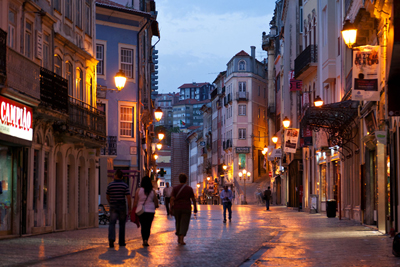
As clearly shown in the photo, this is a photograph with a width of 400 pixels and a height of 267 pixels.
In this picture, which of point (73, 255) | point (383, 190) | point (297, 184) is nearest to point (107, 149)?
point (297, 184)

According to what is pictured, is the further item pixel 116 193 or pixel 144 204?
pixel 144 204

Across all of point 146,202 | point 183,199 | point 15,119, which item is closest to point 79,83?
point 15,119

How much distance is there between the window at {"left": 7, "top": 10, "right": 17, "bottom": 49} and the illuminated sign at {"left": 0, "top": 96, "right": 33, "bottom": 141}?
5.87 ft

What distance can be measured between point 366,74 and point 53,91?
9352 mm

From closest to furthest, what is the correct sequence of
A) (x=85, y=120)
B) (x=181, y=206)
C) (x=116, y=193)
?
(x=116, y=193)
(x=181, y=206)
(x=85, y=120)

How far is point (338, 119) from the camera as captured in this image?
32.7m

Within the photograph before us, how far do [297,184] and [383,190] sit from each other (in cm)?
3294

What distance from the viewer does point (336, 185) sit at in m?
40.1

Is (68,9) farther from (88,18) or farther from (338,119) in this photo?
(338,119)

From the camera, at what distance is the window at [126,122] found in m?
45.8

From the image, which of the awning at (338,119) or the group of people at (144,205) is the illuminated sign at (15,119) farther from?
the awning at (338,119)

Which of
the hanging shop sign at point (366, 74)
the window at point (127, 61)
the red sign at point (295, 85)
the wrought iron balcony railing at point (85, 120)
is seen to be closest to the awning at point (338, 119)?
the wrought iron balcony railing at point (85, 120)

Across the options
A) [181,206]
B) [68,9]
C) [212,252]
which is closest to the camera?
[212,252]

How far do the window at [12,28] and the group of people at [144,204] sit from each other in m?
6.21
